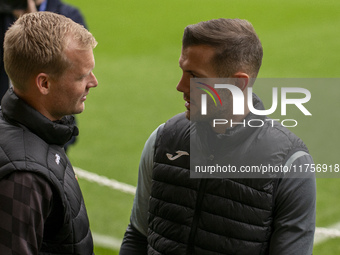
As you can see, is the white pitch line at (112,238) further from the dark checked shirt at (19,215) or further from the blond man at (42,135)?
the dark checked shirt at (19,215)

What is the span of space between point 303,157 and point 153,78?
27.4 feet

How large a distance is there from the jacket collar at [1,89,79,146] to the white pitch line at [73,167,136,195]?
3870mm

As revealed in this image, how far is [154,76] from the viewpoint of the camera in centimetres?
1055

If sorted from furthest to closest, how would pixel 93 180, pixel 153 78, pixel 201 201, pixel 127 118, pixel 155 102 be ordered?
pixel 153 78
pixel 155 102
pixel 127 118
pixel 93 180
pixel 201 201

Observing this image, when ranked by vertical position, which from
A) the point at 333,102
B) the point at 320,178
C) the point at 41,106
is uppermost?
the point at 41,106

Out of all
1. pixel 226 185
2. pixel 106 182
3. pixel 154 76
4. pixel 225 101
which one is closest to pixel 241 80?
pixel 225 101

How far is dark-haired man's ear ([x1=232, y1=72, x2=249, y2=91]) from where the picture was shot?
2283 mm

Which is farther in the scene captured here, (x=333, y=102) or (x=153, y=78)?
(x=153, y=78)

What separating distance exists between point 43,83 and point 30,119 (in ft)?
0.44

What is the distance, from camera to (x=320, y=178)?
6.46 metres

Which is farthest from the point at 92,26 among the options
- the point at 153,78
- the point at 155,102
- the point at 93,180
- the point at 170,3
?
the point at 93,180

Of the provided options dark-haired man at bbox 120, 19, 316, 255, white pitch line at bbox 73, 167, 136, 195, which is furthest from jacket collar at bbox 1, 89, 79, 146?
white pitch line at bbox 73, 167, 136, 195

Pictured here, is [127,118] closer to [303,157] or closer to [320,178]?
[320,178]

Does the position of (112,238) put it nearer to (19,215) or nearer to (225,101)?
(225,101)
